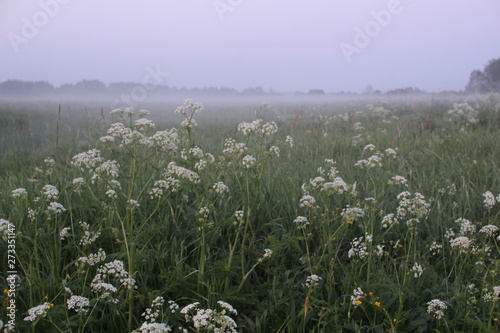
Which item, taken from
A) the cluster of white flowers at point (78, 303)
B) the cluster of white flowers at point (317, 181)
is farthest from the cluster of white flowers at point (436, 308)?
the cluster of white flowers at point (78, 303)

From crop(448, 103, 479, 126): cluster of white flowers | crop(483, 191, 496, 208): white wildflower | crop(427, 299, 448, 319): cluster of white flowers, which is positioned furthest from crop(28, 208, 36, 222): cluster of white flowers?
crop(448, 103, 479, 126): cluster of white flowers

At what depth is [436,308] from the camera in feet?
7.75

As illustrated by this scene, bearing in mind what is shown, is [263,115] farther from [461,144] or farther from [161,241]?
[161,241]

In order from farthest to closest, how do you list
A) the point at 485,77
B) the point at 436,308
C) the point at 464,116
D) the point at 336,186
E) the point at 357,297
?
the point at 485,77
the point at 464,116
the point at 336,186
the point at 436,308
the point at 357,297

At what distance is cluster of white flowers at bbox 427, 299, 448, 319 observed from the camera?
218 cm

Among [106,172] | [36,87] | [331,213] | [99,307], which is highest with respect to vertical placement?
[36,87]

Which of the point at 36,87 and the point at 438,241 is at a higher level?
the point at 36,87

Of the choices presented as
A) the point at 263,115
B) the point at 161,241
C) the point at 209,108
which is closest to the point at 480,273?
the point at 161,241

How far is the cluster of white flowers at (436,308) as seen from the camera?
7.14ft

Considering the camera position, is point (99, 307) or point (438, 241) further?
point (438, 241)

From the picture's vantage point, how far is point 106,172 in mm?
2779

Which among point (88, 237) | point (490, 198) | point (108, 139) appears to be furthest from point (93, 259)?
point (490, 198)

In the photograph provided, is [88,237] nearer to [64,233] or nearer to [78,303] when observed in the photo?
[64,233]

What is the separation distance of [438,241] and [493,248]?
365 millimetres
